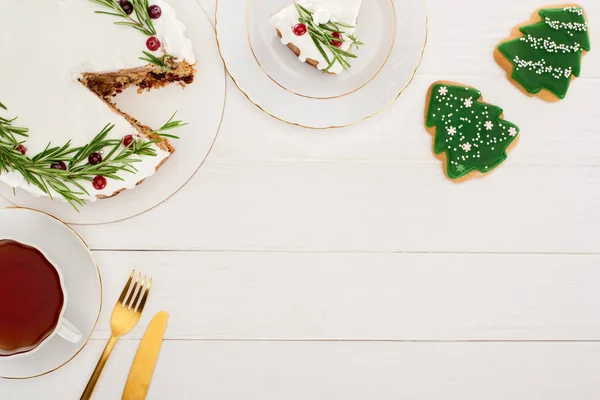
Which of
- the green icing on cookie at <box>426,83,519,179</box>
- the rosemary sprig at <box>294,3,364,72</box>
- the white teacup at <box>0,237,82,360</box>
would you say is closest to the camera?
the white teacup at <box>0,237,82,360</box>

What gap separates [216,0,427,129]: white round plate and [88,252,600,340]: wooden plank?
39 cm

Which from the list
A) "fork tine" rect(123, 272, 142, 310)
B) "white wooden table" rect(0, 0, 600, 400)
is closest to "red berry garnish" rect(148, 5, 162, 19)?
"white wooden table" rect(0, 0, 600, 400)

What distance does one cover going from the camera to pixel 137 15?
4.10 feet

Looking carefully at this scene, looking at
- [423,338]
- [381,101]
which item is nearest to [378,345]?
[423,338]

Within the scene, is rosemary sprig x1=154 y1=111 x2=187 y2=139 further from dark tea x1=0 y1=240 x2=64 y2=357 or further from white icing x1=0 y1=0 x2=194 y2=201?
dark tea x1=0 y1=240 x2=64 y2=357

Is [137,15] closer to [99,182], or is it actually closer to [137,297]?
[99,182]

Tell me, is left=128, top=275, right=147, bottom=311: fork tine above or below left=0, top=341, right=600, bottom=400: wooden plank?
above

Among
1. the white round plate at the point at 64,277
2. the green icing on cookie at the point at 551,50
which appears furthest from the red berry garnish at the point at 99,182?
the green icing on cookie at the point at 551,50

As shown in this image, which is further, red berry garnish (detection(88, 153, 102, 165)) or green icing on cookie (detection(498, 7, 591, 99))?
green icing on cookie (detection(498, 7, 591, 99))

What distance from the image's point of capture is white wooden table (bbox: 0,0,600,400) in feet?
4.52

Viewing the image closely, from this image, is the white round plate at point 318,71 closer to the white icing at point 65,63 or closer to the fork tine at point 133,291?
the white icing at point 65,63

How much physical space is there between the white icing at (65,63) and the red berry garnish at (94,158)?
0.05 metres

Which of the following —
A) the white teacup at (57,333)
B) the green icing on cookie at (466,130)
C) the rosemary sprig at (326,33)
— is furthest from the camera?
the green icing on cookie at (466,130)

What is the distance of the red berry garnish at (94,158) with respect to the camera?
48.1 inches
